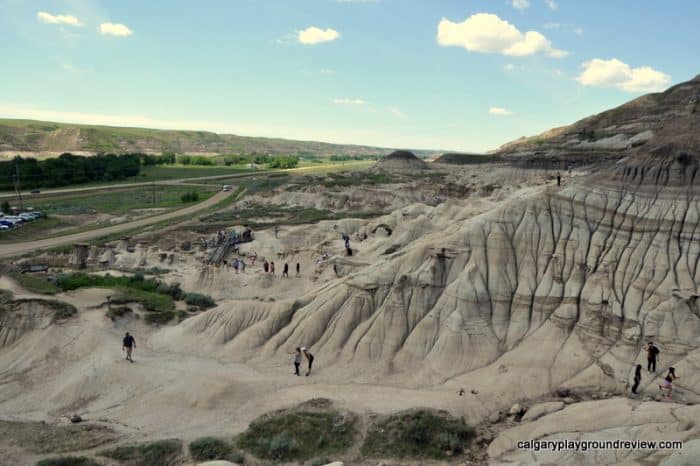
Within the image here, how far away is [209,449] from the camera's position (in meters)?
17.8

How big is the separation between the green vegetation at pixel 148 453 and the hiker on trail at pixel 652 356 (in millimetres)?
17796

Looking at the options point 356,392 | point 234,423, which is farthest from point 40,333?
point 356,392

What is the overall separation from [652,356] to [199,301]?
25979 mm

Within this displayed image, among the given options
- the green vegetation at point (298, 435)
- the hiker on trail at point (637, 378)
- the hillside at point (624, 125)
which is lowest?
the green vegetation at point (298, 435)

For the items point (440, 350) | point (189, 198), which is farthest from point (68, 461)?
point (189, 198)

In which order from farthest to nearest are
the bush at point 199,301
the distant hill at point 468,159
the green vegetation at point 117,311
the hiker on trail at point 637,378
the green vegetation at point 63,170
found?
the distant hill at point 468,159, the green vegetation at point 63,170, the bush at point 199,301, the green vegetation at point 117,311, the hiker on trail at point 637,378

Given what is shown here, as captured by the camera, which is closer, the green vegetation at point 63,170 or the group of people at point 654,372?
the group of people at point 654,372

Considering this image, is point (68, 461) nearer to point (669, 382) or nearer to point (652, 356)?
point (669, 382)

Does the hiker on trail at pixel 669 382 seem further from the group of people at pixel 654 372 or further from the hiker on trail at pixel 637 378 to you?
the hiker on trail at pixel 637 378

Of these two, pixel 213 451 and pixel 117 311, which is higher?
pixel 117 311

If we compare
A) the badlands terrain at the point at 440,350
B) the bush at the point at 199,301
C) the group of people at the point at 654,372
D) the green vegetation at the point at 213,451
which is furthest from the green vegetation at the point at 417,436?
the bush at the point at 199,301

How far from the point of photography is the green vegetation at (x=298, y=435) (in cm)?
1770

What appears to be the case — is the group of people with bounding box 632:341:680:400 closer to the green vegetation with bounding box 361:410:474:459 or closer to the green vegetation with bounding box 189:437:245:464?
the green vegetation with bounding box 361:410:474:459

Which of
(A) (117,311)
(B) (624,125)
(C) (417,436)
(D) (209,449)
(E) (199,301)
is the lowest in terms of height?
(D) (209,449)
